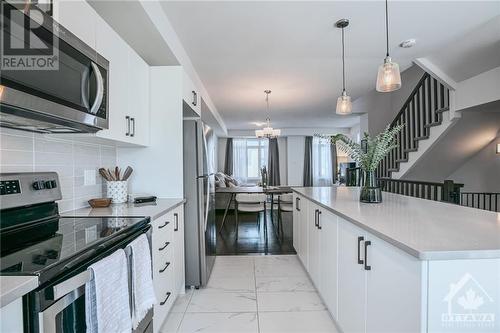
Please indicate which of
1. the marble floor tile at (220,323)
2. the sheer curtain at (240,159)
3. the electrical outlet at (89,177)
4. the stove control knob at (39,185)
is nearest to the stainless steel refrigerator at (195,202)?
the marble floor tile at (220,323)

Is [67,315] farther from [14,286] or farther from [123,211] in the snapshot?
[123,211]

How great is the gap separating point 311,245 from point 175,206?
1.32m

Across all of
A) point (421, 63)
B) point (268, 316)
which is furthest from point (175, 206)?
point (421, 63)

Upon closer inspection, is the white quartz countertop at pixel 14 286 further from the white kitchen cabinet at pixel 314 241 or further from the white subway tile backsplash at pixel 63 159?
the white kitchen cabinet at pixel 314 241

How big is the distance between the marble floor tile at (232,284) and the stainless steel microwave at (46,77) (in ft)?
6.19

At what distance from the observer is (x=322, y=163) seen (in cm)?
1016

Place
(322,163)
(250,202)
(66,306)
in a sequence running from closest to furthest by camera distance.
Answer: (66,306) → (250,202) → (322,163)

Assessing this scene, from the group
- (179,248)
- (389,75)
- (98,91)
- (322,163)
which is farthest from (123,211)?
(322,163)

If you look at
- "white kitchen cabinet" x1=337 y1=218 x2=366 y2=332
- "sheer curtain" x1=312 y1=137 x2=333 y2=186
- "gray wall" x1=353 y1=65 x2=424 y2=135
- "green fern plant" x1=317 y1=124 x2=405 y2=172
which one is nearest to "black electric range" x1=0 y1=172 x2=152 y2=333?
"white kitchen cabinet" x1=337 y1=218 x2=366 y2=332

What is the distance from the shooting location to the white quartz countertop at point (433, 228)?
94cm

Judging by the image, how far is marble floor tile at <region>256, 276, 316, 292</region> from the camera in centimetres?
263

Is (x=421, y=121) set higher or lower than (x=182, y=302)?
higher

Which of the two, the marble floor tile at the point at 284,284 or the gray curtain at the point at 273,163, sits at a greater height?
the gray curtain at the point at 273,163

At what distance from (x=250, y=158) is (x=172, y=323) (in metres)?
8.43
